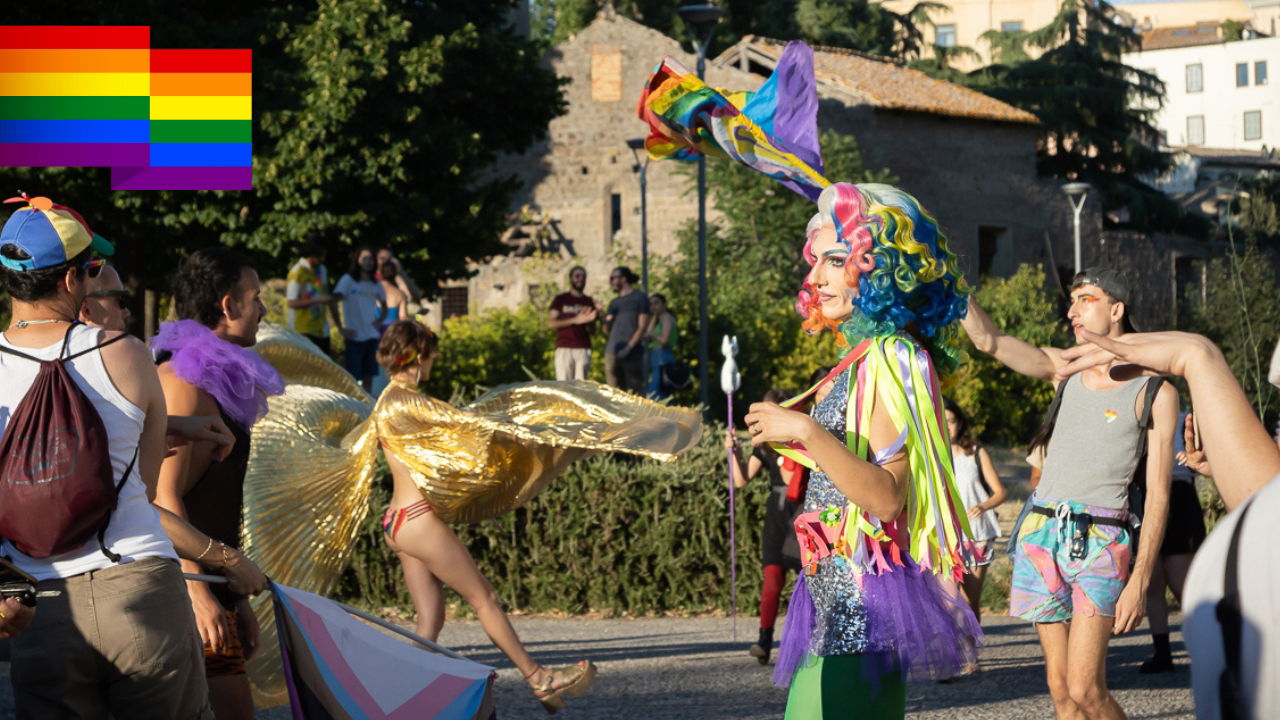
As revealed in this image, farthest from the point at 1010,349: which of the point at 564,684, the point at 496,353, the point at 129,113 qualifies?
the point at 496,353

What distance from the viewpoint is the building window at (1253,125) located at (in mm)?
87562

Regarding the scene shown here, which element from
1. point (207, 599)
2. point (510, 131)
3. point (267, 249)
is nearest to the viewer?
point (207, 599)

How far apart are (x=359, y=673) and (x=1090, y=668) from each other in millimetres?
2242

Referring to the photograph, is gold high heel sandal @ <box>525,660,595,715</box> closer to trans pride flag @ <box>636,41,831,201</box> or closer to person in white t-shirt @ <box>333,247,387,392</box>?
trans pride flag @ <box>636,41,831,201</box>

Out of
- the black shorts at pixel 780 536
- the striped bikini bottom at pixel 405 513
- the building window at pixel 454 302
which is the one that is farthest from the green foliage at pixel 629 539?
the building window at pixel 454 302

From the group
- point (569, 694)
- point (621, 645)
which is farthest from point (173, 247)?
point (569, 694)

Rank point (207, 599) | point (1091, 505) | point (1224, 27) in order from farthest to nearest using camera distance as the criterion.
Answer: point (1224, 27) < point (1091, 505) < point (207, 599)

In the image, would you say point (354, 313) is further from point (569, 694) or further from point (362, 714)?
point (362, 714)

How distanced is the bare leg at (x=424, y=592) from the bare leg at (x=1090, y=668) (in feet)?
8.38

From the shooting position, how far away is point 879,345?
377 centimetres

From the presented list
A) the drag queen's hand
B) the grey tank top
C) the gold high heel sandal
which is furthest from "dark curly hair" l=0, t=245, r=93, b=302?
the grey tank top

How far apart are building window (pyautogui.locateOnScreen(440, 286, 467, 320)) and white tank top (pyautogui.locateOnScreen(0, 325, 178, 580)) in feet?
129

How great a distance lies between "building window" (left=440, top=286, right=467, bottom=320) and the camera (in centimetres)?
4266

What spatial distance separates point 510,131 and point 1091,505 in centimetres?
1831
